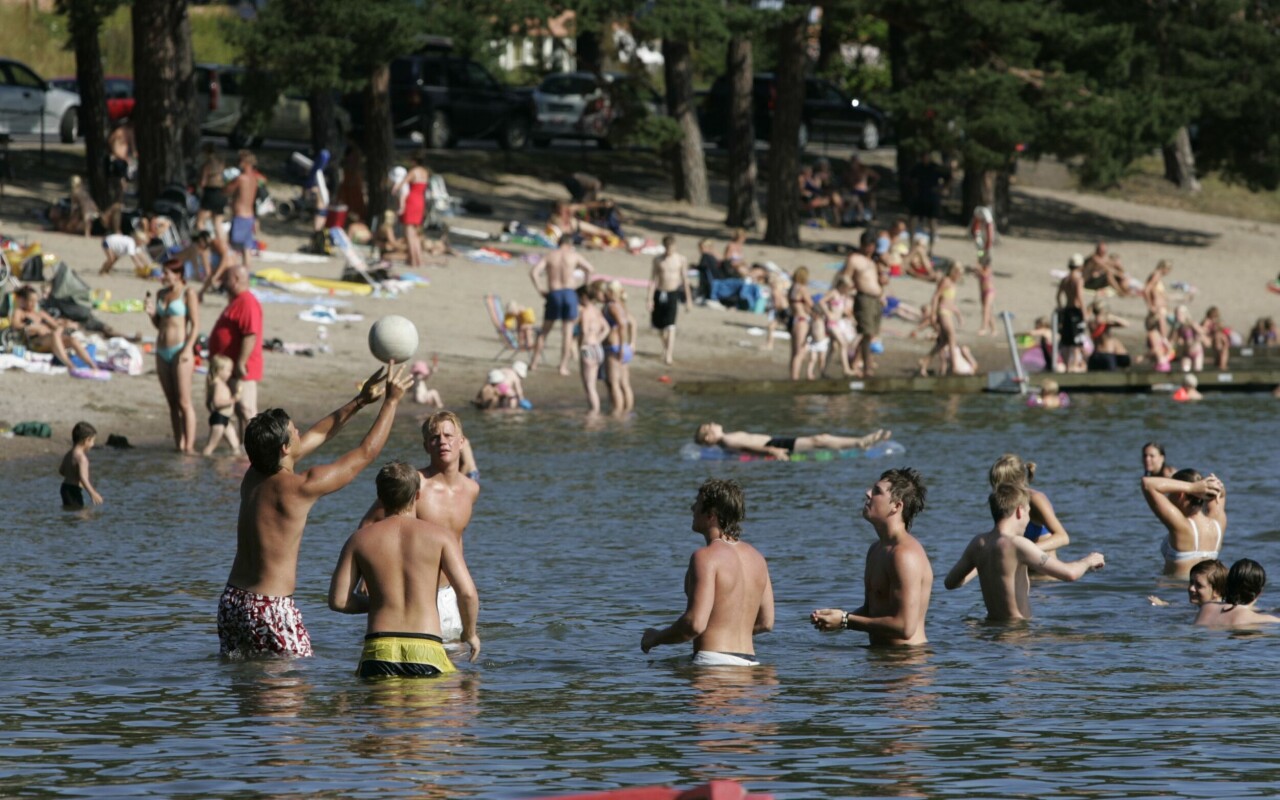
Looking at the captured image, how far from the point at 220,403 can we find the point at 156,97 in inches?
485

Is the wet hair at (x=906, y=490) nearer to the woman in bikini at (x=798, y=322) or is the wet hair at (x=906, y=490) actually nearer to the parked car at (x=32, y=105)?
the woman in bikini at (x=798, y=322)

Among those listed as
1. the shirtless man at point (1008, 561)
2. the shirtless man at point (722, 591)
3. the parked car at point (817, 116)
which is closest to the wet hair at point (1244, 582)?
the shirtless man at point (1008, 561)

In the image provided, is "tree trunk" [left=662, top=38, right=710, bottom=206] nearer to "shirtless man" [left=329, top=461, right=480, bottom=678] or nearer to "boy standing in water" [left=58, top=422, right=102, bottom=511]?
"boy standing in water" [left=58, top=422, right=102, bottom=511]

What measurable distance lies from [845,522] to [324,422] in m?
7.74

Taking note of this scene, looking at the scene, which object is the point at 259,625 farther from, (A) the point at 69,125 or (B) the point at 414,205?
(A) the point at 69,125

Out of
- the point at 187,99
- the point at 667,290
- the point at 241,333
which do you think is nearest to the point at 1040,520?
the point at 241,333

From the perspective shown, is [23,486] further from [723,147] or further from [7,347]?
[723,147]

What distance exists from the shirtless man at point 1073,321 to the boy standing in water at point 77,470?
15865mm

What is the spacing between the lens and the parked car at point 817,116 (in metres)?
47.8

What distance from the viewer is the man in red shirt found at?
18.7 meters

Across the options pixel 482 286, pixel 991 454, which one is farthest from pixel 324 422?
pixel 482 286

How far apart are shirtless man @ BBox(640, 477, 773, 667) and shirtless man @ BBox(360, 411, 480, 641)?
3.55 ft

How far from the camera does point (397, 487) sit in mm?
9227

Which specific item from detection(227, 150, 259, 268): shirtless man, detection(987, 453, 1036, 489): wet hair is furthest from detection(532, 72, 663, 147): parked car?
detection(987, 453, 1036, 489): wet hair
